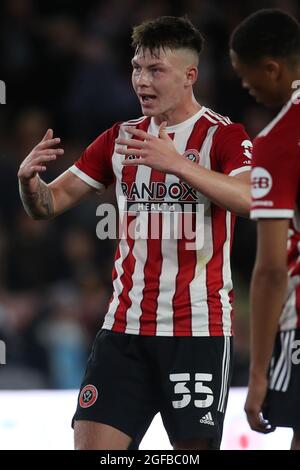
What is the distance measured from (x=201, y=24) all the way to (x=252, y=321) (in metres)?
6.33

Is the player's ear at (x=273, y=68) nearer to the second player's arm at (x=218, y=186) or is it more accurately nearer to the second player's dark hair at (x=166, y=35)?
the second player's arm at (x=218, y=186)

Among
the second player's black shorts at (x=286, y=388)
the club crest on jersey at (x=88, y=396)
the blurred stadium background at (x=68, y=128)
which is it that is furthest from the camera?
the blurred stadium background at (x=68, y=128)

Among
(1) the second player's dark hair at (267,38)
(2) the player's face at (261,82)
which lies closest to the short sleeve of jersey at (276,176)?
(2) the player's face at (261,82)

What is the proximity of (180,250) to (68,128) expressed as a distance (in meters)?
4.66

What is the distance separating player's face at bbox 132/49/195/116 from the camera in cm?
386

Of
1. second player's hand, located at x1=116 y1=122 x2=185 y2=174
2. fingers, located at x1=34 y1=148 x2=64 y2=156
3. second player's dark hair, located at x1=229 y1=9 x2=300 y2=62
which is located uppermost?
second player's dark hair, located at x1=229 y1=9 x2=300 y2=62

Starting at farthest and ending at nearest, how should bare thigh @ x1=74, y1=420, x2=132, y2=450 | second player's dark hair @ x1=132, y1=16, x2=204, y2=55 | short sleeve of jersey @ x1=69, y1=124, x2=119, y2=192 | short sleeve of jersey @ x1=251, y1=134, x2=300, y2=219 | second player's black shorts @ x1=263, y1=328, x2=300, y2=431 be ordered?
1. short sleeve of jersey @ x1=69, y1=124, x2=119, y2=192
2. second player's dark hair @ x1=132, y1=16, x2=204, y2=55
3. bare thigh @ x1=74, y1=420, x2=132, y2=450
4. second player's black shorts @ x1=263, y1=328, x2=300, y2=431
5. short sleeve of jersey @ x1=251, y1=134, x2=300, y2=219

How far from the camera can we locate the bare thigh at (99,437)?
12.0 ft

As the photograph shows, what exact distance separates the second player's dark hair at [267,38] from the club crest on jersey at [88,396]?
1361 millimetres

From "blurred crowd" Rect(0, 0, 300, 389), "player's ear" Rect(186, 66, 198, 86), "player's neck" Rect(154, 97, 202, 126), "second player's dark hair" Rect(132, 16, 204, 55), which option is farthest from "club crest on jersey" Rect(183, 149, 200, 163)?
→ "blurred crowd" Rect(0, 0, 300, 389)

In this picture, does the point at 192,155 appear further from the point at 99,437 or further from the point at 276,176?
the point at 99,437

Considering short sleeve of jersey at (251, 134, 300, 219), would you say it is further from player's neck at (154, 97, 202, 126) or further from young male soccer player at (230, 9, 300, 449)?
player's neck at (154, 97, 202, 126)

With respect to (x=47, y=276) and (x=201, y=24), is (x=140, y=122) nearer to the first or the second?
(x=47, y=276)

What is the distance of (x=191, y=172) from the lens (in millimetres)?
3479
